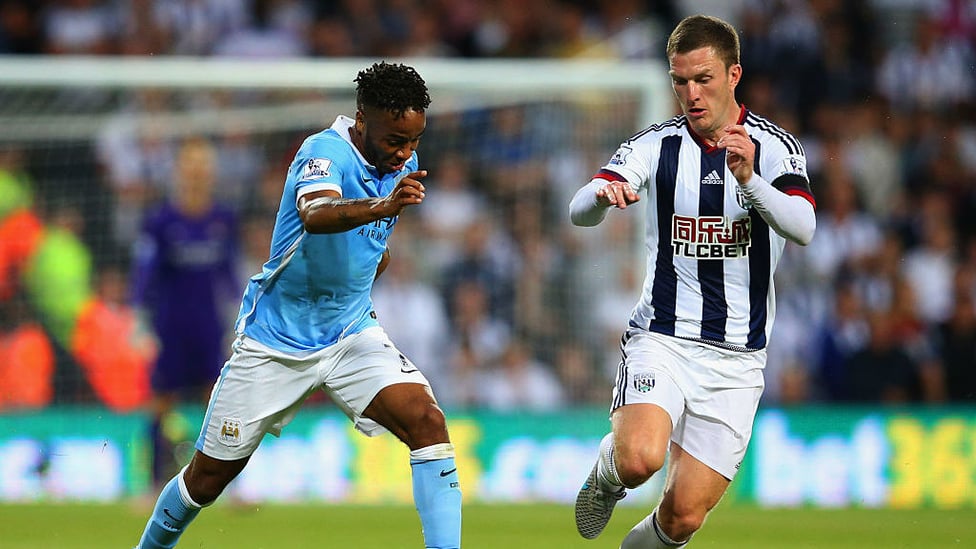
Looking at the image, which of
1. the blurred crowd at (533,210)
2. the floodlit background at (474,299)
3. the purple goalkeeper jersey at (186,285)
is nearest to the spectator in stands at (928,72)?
the blurred crowd at (533,210)

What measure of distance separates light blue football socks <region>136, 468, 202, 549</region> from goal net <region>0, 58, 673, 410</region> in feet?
19.0

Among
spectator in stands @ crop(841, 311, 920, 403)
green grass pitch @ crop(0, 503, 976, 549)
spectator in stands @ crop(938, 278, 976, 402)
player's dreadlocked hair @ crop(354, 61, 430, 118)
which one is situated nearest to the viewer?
player's dreadlocked hair @ crop(354, 61, 430, 118)

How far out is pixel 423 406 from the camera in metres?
5.88

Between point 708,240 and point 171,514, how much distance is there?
2456 millimetres

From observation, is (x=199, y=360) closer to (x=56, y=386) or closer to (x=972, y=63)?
(x=56, y=386)

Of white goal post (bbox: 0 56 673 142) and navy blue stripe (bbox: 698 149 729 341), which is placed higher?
white goal post (bbox: 0 56 673 142)

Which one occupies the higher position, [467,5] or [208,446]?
[467,5]

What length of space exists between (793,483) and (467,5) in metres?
6.62

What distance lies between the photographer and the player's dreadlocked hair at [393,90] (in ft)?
18.7

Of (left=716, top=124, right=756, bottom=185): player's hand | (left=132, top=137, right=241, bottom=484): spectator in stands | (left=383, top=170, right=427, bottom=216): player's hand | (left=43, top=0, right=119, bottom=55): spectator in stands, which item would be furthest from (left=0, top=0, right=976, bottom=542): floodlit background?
(left=716, top=124, right=756, bottom=185): player's hand

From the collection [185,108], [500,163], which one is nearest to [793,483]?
[500,163]

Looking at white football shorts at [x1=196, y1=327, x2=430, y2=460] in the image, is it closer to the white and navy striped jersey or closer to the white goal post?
the white and navy striped jersey

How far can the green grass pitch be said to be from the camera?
8531 millimetres

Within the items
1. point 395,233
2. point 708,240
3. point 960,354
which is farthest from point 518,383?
point 708,240
